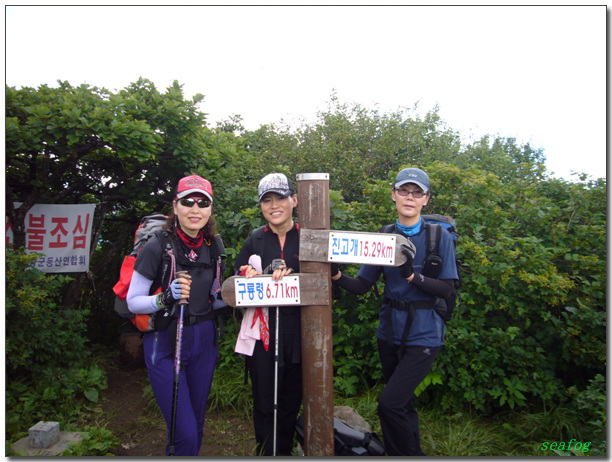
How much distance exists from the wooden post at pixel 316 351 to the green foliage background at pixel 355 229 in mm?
436

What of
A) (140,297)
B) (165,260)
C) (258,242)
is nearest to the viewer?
(140,297)

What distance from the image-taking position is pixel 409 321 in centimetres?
266

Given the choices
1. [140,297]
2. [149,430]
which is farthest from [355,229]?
[149,430]

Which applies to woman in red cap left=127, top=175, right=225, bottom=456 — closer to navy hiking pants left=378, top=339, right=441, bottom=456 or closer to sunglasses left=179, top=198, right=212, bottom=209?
sunglasses left=179, top=198, right=212, bottom=209

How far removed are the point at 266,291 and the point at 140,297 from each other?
783 mm

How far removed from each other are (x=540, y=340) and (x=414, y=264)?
2.22 m

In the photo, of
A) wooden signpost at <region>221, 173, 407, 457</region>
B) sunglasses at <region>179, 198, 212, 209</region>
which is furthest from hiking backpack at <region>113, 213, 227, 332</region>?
wooden signpost at <region>221, 173, 407, 457</region>

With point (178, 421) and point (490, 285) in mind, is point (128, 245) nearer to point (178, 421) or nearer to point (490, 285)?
point (178, 421)

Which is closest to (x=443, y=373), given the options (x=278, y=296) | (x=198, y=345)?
(x=278, y=296)

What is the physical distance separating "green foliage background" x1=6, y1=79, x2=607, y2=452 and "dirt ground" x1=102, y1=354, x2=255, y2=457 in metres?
0.65

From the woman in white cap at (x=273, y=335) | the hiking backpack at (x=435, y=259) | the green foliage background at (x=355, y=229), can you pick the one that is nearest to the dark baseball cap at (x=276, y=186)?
the woman in white cap at (x=273, y=335)

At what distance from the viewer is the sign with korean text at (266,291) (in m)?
2.70

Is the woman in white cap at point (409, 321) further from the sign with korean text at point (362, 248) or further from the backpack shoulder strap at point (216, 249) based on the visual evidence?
the backpack shoulder strap at point (216, 249)

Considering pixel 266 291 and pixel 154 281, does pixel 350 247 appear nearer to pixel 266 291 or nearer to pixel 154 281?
pixel 266 291
